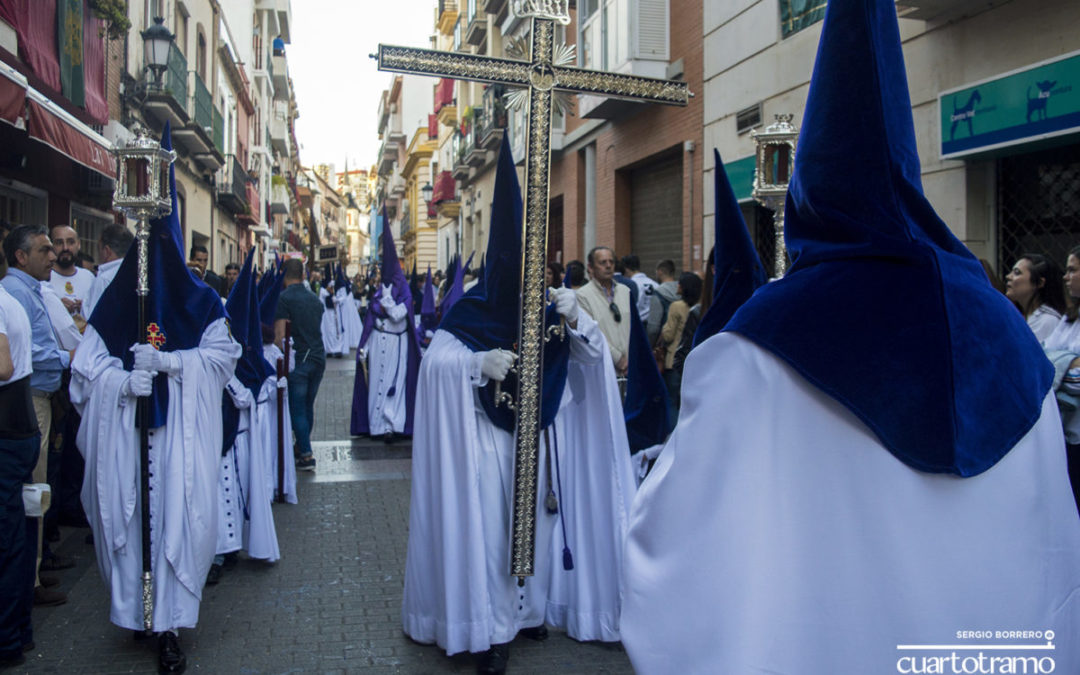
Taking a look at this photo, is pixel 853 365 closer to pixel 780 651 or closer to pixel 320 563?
pixel 780 651

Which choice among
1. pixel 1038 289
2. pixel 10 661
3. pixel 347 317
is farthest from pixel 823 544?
pixel 347 317

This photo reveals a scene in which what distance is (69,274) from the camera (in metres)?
7.16

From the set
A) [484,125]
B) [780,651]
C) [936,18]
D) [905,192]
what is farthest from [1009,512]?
[484,125]

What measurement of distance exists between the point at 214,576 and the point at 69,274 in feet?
9.46

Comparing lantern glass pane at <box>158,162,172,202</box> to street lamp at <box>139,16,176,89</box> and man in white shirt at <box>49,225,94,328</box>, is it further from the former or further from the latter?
street lamp at <box>139,16,176,89</box>

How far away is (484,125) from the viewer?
1094 inches

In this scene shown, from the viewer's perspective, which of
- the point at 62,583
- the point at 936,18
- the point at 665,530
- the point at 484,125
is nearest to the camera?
the point at 665,530

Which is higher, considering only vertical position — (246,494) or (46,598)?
(246,494)

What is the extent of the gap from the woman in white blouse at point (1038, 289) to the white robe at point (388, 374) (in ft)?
22.5

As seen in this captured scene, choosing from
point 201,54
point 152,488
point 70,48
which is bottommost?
point 152,488

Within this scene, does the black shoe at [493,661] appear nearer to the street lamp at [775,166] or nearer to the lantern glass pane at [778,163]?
the street lamp at [775,166]

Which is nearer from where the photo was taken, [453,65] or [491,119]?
[453,65]

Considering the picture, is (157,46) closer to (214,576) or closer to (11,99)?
(11,99)

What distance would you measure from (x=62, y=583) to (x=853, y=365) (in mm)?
5360
